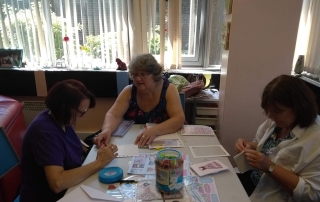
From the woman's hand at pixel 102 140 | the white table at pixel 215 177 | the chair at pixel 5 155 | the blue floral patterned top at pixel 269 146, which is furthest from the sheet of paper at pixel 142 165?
the chair at pixel 5 155

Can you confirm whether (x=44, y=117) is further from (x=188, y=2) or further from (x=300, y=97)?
(x=188, y=2)

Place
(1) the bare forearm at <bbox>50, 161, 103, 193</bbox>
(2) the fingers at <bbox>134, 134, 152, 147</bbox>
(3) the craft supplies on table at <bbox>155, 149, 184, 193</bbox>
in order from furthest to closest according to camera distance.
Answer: (2) the fingers at <bbox>134, 134, 152, 147</bbox> → (1) the bare forearm at <bbox>50, 161, 103, 193</bbox> → (3) the craft supplies on table at <bbox>155, 149, 184, 193</bbox>

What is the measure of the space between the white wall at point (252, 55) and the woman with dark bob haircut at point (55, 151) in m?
1.24

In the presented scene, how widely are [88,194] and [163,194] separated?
30 centimetres

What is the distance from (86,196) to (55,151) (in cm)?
26

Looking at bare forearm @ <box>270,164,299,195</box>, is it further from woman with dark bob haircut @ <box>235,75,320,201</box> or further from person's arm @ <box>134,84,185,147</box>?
person's arm @ <box>134,84,185,147</box>

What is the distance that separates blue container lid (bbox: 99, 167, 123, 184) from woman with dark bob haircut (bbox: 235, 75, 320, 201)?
599 millimetres

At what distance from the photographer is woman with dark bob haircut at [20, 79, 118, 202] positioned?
1.07 meters

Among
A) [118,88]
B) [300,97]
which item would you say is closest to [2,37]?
[118,88]

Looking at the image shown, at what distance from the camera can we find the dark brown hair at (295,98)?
1069 millimetres

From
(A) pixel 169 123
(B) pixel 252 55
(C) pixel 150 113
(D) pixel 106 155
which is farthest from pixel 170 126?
(B) pixel 252 55

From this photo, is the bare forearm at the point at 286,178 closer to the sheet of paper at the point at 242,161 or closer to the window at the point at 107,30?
the sheet of paper at the point at 242,161

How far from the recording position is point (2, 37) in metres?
2.79

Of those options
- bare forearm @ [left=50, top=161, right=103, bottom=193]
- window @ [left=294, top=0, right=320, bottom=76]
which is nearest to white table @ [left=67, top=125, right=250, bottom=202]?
bare forearm @ [left=50, top=161, right=103, bottom=193]
